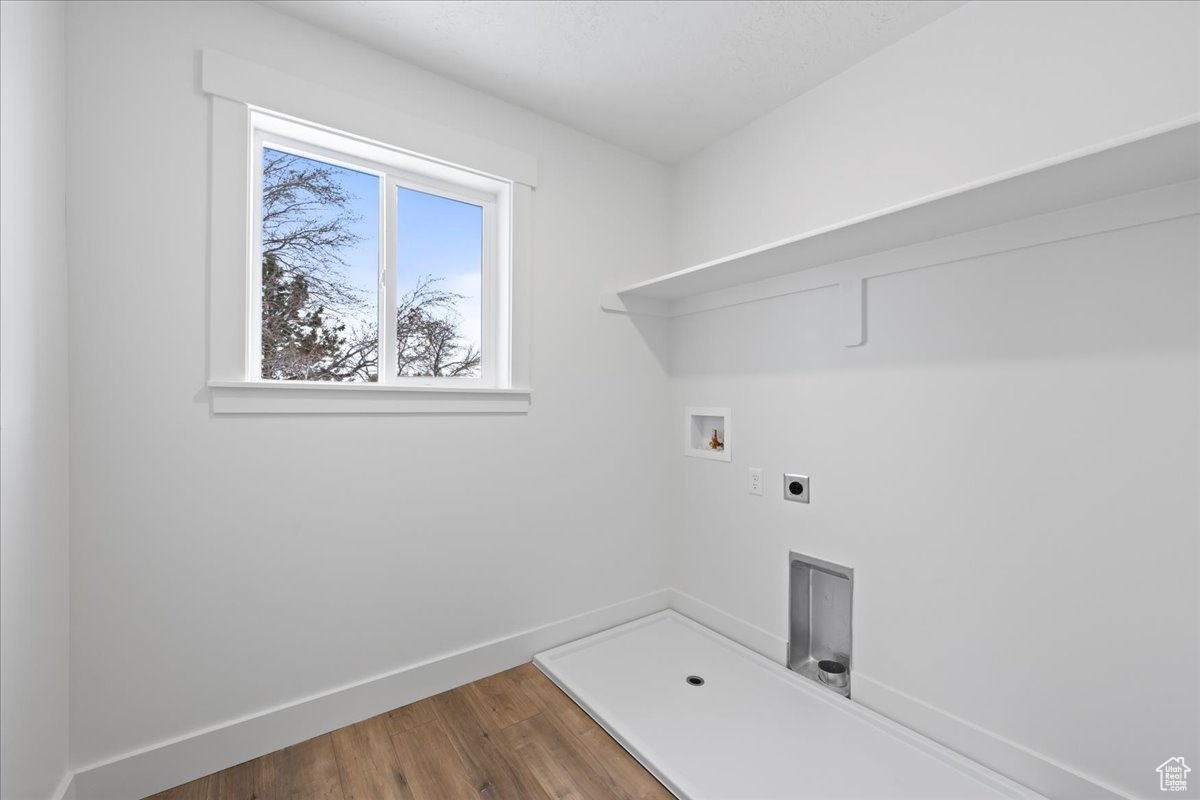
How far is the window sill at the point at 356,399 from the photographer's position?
157 centimetres

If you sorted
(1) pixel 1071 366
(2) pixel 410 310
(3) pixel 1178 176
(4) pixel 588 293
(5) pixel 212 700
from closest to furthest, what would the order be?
(3) pixel 1178 176 < (1) pixel 1071 366 < (5) pixel 212 700 < (2) pixel 410 310 < (4) pixel 588 293

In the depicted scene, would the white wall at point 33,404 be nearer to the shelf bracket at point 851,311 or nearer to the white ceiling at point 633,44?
the white ceiling at point 633,44

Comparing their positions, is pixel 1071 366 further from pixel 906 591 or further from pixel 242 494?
pixel 242 494

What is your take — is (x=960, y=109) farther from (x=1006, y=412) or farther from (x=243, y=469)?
(x=243, y=469)

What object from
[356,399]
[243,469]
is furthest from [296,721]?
[356,399]

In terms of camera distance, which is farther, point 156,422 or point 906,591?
point 906,591

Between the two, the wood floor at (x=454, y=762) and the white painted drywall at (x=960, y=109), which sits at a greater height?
the white painted drywall at (x=960, y=109)

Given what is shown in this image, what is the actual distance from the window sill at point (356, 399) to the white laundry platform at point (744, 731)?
111 cm

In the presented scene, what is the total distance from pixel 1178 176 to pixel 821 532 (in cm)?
140

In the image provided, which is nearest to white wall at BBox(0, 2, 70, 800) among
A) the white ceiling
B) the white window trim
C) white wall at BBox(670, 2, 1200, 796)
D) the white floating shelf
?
the white window trim

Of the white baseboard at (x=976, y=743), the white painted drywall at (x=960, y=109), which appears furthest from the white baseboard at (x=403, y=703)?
the white painted drywall at (x=960, y=109)

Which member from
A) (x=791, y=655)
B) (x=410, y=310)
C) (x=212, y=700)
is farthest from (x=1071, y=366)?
(x=212, y=700)

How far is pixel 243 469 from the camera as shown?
159 centimetres

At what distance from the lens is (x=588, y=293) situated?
239 cm
